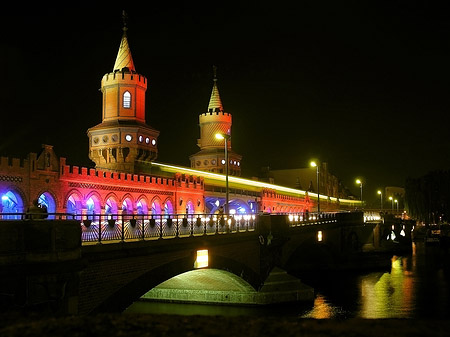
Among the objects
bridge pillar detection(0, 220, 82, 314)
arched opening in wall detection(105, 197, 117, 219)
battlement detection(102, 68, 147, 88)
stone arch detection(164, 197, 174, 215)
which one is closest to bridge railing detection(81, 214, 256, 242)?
bridge pillar detection(0, 220, 82, 314)

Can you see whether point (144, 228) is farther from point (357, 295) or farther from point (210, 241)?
point (357, 295)

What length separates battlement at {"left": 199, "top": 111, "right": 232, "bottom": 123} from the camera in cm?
8688

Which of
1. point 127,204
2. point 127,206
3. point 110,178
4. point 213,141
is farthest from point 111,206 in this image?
point 213,141

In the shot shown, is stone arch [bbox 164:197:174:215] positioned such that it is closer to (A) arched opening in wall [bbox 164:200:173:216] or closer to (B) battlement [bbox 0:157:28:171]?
(A) arched opening in wall [bbox 164:200:173:216]

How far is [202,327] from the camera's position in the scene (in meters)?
9.42

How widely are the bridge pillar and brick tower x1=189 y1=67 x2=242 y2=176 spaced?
228ft

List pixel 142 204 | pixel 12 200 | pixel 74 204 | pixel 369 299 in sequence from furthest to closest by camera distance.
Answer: pixel 142 204, pixel 369 299, pixel 74 204, pixel 12 200

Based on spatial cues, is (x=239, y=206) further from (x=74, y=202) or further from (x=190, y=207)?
(x=74, y=202)

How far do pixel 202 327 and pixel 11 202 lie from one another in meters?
27.6

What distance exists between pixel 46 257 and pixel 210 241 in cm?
1170

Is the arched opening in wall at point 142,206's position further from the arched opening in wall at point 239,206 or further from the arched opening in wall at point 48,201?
the arched opening in wall at point 239,206

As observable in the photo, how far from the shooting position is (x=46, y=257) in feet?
48.9

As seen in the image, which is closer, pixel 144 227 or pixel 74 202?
pixel 144 227

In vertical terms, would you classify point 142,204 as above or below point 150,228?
above
